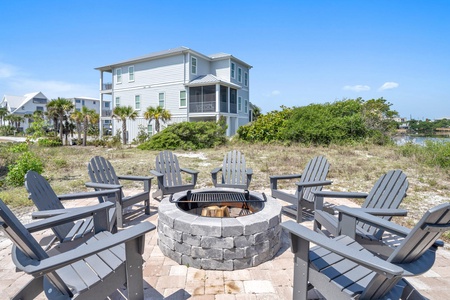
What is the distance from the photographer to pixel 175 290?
99.3 inches

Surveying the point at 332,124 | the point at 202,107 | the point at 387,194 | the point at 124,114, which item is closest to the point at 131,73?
the point at 124,114

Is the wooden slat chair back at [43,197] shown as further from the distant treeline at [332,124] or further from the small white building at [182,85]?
the small white building at [182,85]

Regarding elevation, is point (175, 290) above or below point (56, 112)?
below

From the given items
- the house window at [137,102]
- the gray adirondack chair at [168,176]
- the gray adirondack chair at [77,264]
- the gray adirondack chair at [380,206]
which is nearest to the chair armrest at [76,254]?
the gray adirondack chair at [77,264]

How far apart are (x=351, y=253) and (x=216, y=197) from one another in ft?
8.39

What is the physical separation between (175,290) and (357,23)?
13.7 m

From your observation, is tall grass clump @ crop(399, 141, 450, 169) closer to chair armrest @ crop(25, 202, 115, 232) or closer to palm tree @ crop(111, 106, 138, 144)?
chair armrest @ crop(25, 202, 115, 232)

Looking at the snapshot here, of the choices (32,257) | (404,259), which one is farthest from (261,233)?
(32,257)

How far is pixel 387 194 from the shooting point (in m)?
3.10

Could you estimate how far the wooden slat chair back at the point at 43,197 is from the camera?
2707 mm

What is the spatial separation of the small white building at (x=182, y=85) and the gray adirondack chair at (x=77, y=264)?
62.3ft

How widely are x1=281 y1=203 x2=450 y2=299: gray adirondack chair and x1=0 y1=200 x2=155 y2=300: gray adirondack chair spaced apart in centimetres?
130

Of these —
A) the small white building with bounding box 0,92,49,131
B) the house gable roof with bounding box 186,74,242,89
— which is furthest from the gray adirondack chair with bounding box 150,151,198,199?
the small white building with bounding box 0,92,49,131

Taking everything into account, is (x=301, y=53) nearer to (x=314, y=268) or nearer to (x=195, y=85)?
(x=195, y=85)
